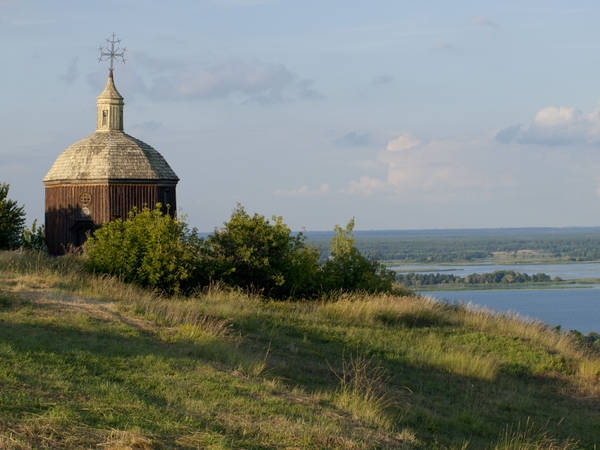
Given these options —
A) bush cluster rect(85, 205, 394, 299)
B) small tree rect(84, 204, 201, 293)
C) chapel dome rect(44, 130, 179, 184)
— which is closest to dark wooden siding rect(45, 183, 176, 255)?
chapel dome rect(44, 130, 179, 184)

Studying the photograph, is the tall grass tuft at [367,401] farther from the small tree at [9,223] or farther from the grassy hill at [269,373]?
the small tree at [9,223]

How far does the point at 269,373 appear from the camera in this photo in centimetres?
1261

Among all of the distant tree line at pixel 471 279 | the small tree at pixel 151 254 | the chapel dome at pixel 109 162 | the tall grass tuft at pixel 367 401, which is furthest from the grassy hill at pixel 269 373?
the distant tree line at pixel 471 279

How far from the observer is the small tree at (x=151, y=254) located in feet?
71.9

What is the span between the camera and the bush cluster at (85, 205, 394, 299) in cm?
2209

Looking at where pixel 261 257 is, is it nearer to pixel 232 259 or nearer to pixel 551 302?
pixel 232 259

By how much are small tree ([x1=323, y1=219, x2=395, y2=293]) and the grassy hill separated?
239cm

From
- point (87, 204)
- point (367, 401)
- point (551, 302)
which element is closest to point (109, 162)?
point (87, 204)

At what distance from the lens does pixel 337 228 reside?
27297mm

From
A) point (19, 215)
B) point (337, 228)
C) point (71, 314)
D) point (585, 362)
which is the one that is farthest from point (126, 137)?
point (585, 362)

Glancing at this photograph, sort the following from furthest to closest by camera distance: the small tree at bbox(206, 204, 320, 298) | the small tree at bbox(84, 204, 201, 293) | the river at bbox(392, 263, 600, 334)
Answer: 1. the river at bbox(392, 263, 600, 334)
2. the small tree at bbox(206, 204, 320, 298)
3. the small tree at bbox(84, 204, 201, 293)

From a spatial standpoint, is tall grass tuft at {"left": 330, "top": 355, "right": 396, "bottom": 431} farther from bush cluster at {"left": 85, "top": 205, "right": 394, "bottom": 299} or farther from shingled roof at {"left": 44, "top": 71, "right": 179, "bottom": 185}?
shingled roof at {"left": 44, "top": 71, "right": 179, "bottom": 185}

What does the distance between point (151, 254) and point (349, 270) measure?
7.30 metres

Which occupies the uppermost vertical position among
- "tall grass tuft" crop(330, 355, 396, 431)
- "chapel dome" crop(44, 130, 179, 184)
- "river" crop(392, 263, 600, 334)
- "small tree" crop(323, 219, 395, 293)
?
"chapel dome" crop(44, 130, 179, 184)
